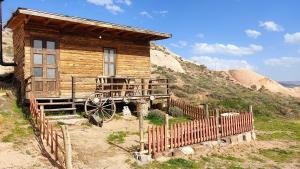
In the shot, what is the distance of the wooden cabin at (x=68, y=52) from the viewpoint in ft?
50.3

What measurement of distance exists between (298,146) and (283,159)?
2.85 meters

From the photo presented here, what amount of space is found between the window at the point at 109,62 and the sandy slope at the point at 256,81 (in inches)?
1715

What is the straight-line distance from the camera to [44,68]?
15.8 m

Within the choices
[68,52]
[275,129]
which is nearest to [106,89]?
[68,52]

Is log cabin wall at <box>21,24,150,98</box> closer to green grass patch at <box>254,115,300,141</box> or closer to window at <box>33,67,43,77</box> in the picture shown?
window at <box>33,67,43,77</box>

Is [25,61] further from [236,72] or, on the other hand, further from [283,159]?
[236,72]

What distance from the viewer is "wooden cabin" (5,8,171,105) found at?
15.3 meters

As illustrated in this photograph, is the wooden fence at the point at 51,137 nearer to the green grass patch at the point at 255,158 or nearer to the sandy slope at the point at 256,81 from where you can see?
the green grass patch at the point at 255,158

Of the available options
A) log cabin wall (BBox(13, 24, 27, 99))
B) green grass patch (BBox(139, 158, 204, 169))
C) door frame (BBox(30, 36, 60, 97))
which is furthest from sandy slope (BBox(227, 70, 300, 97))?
green grass patch (BBox(139, 158, 204, 169))

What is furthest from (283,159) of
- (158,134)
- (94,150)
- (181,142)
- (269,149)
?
(94,150)

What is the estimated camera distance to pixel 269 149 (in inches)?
520

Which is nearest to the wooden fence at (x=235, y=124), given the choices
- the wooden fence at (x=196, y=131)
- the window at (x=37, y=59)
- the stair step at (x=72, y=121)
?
the wooden fence at (x=196, y=131)

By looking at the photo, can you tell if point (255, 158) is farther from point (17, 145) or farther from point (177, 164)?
point (17, 145)

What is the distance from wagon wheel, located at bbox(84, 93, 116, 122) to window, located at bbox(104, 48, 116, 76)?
200 centimetres
